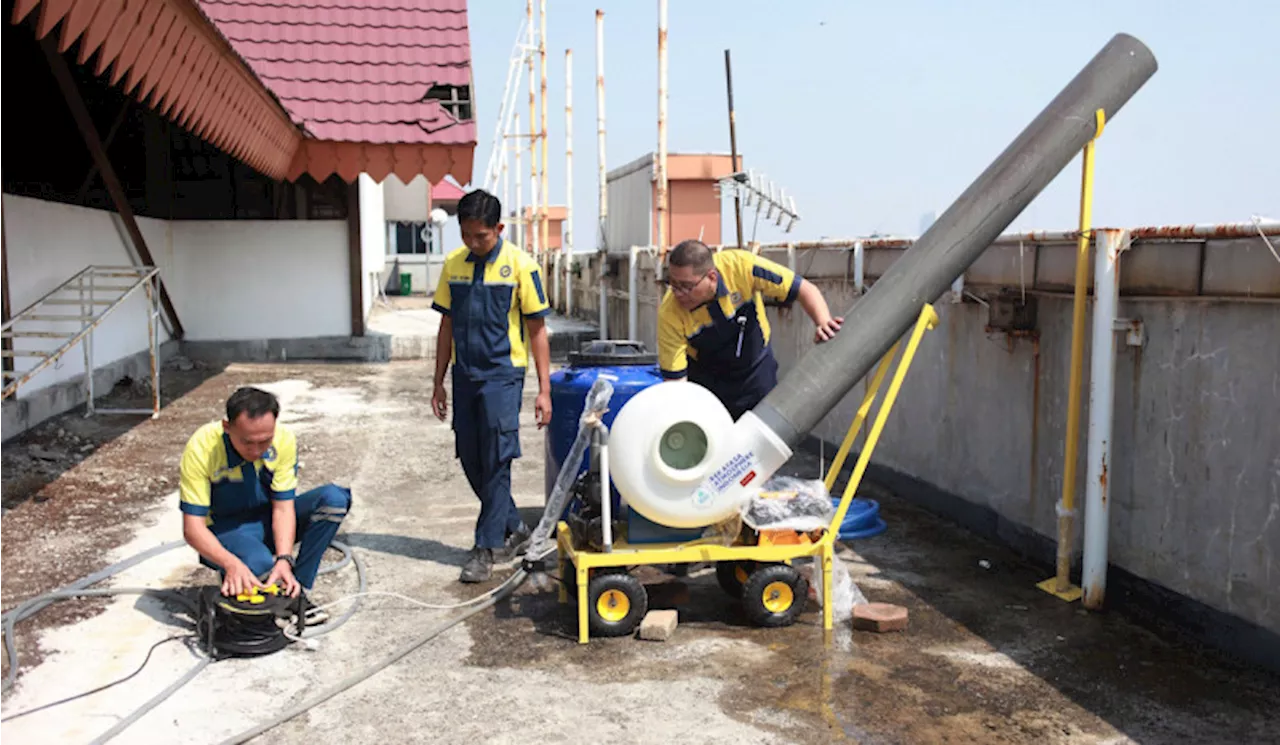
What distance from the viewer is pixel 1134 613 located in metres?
4.77

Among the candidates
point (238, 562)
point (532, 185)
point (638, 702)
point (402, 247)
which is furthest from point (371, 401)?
point (402, 247)

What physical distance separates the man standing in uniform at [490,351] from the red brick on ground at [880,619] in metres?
1.83

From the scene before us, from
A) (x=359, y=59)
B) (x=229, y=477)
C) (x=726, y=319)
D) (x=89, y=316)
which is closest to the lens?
(x=229, y=477)

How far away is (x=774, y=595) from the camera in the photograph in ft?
15.5

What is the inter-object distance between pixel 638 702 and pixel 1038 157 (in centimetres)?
295

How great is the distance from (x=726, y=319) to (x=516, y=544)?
1633mm

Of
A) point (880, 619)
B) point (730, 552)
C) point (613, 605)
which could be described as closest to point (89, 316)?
point (613, 605)

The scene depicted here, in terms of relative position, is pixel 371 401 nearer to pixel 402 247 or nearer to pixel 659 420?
pixel 659 420

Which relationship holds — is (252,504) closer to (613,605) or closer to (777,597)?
(613,605)

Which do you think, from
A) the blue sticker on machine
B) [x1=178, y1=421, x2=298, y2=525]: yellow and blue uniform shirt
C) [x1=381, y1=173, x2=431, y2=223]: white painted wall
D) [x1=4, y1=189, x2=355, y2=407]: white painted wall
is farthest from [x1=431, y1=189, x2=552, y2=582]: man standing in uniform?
[x1=381, y1=173, x2=431, y2=223]: white painted wall

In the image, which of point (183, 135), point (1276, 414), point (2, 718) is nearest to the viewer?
point (2, 718)

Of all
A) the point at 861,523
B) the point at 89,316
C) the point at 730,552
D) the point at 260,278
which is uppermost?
the point at 260,278

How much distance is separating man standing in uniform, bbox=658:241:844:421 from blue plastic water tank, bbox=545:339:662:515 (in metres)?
0.36

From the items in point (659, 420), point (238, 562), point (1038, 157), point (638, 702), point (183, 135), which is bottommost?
point (638, 702)
